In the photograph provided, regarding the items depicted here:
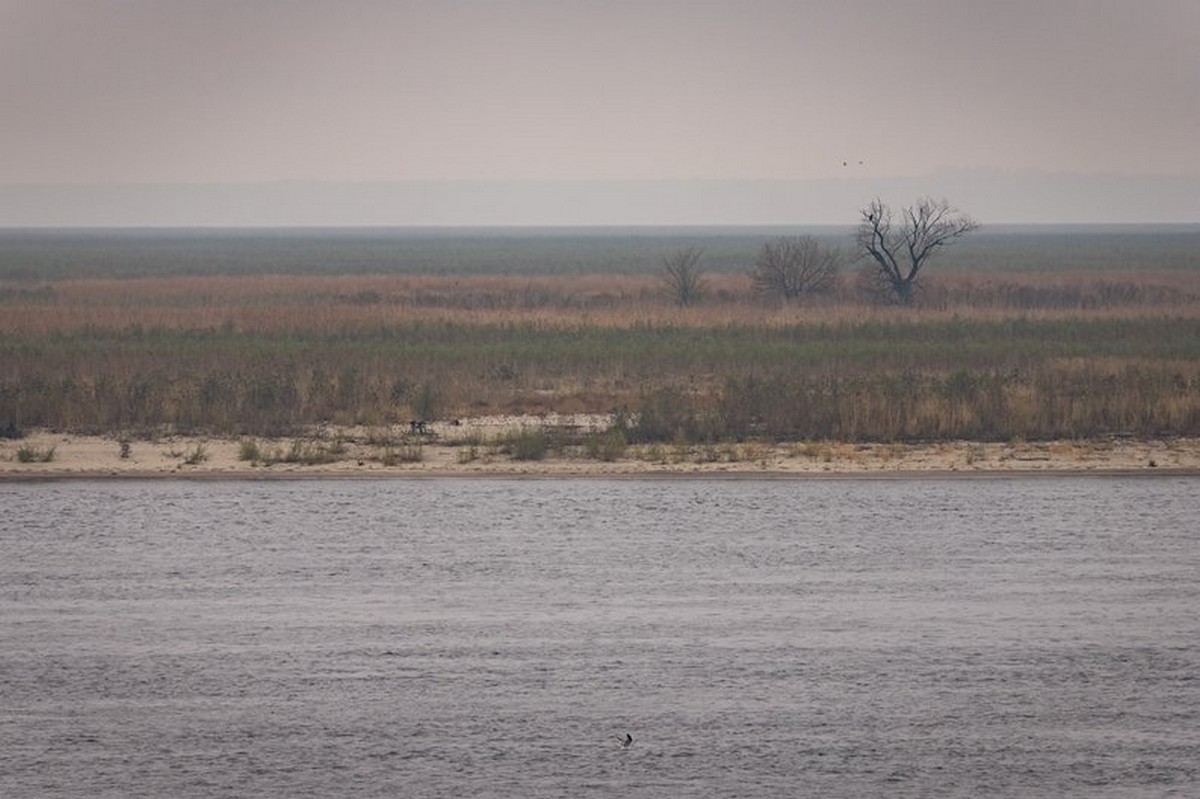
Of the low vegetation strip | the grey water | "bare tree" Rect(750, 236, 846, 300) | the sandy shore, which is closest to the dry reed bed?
the low vegetation strip

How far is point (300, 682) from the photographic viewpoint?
13281 millimetres

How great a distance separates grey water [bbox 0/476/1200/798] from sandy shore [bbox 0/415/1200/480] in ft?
6.61

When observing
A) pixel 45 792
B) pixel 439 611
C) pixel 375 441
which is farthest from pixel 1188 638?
pixel 375 441

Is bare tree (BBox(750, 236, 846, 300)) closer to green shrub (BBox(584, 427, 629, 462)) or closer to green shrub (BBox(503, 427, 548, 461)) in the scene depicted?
green shrub (BBox(584, 427, 629, 462))

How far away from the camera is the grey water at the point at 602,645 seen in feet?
37.3

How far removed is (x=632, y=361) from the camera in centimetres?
3653

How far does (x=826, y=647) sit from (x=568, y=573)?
364 cm

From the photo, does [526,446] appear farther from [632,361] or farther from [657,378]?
[632,361]

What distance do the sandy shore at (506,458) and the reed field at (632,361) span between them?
1.03m

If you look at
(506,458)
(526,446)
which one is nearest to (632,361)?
(526,446)

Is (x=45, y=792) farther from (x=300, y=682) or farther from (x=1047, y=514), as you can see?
(x=1047, y=514)

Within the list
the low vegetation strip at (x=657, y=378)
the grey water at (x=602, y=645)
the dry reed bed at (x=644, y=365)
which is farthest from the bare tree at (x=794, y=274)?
the grey water at (x=602, y=645)

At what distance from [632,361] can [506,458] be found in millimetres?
11682

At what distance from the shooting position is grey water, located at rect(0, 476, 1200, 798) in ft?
37.3
